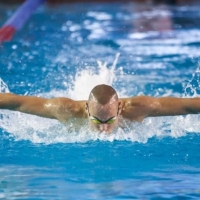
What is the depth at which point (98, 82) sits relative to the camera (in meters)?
6.84

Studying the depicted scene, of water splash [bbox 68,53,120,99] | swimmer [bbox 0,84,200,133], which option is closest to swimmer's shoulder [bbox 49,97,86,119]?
swimmer [bbox 0,84,200,133]

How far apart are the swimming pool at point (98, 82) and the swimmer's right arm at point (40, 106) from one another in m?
0.19

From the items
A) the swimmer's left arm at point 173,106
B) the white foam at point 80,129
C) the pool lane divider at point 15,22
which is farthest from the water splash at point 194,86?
the pool lane divider at point 15,22

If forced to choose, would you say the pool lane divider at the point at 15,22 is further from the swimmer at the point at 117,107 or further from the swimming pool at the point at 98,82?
the swimmer at the point at 117,107

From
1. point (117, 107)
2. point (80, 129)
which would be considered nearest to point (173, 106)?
point (117, 107)

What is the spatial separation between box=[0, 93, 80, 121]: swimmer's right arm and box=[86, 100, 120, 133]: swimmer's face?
294mm

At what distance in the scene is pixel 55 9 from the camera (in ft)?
46.0

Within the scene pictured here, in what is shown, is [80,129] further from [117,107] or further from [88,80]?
[88,80]

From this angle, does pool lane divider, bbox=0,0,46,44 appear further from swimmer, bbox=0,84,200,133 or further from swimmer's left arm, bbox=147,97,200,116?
swimmer's left arm, bbox=147,97,200,116

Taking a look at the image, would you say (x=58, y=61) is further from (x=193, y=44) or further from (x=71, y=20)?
(x=71, y=20)

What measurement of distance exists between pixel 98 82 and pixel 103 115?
2229mm

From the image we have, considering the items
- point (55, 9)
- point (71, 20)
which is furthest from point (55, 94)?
point (55, 9)

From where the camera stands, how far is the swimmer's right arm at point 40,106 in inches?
195

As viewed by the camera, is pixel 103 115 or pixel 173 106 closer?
pixel 103 115
